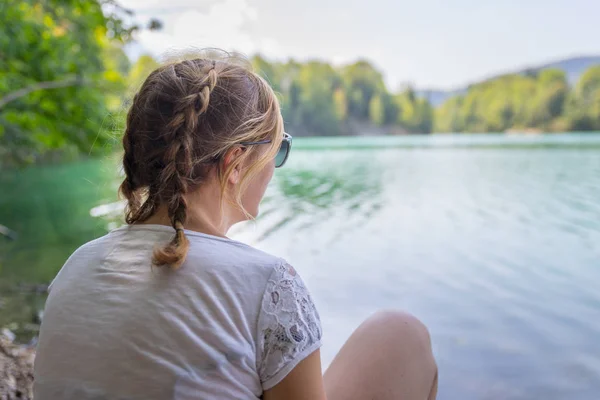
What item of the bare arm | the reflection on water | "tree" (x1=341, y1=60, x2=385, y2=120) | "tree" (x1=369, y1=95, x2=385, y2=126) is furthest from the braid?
"tree" (x1=369, y1=95, x2=385, y2=126)

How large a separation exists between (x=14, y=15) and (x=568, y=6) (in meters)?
51.4

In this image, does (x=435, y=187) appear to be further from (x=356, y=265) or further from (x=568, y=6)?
(x=568, y=6)

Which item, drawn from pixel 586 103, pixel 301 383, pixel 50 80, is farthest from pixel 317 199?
pixel 586 103

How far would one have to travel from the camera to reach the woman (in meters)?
0.84

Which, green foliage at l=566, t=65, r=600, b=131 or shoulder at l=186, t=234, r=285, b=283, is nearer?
shoulder at l=186, t=234, r=285, b=283

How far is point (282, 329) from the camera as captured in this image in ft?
2.90

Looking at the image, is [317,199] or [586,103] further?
[586,103]

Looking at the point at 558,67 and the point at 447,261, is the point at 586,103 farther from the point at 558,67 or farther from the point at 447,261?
the point at 447,261

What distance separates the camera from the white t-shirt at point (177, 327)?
83 cm

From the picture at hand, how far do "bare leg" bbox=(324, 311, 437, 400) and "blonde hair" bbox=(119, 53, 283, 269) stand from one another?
1.96ft

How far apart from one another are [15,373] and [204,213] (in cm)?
203

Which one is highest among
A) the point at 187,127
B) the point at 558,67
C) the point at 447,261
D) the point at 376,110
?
the point at 187,127

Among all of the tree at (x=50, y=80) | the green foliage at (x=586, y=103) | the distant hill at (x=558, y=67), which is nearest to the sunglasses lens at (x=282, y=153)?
the tree at (x=50, y=80)

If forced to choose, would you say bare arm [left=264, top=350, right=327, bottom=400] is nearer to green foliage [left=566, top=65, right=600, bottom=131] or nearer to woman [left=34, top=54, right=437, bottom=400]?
woman [left=34, top=54, right=437, bottom=400]
